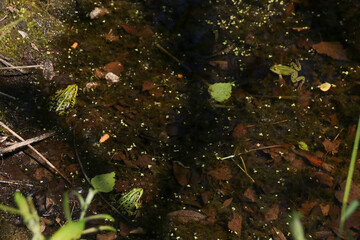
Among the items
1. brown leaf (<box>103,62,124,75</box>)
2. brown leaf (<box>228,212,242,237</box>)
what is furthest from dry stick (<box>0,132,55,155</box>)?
brown leaf (<box>228,212,242,237</box>)

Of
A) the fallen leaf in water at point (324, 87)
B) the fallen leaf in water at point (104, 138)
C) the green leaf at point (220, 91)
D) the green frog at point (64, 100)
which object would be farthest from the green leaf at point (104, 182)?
the fallen leaf in water at point (324, 87)

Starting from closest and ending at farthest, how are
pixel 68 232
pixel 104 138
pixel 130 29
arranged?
pixel 68 232
pixel 104 138
pixel 130 29

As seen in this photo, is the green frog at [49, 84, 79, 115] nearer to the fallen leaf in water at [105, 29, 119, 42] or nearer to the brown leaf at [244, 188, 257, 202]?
the fallen leaf in water at [105, 29, 119, 42]

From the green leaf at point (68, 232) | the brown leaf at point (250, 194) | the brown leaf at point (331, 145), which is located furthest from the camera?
the brown leaf at point (331, 145)

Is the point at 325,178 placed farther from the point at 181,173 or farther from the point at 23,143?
Answer: the point at 23,143

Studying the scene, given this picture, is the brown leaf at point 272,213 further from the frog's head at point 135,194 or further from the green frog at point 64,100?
the green frog at point 64,100

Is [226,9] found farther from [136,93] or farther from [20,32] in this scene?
[20,32]

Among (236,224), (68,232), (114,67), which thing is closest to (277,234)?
(236,224)
